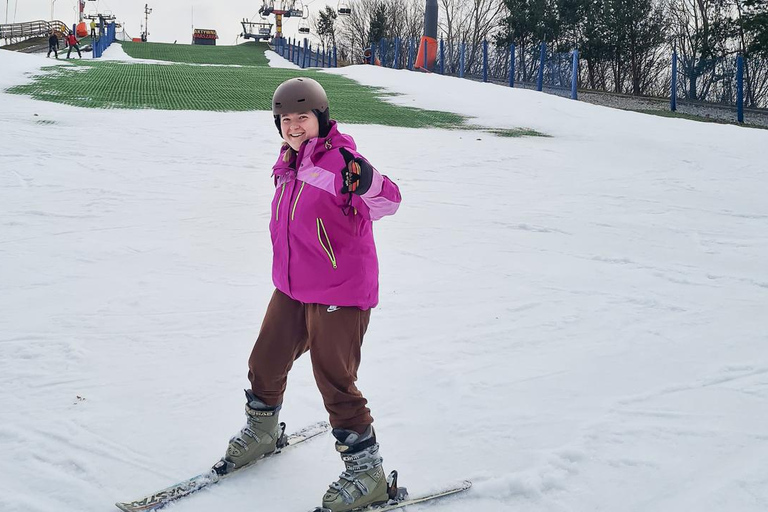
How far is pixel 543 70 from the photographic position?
726 inches

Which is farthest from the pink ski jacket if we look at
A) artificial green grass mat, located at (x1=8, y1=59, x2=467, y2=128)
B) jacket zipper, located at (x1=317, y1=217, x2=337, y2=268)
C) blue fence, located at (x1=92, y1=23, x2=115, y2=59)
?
blue fence, located at (x1=92, y1=23, x2=115, y2=59)

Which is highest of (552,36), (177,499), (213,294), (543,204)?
(552,36)

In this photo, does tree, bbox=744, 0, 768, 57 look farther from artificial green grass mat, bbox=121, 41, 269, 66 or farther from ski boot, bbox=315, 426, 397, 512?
artificial green grass mat, bbox=121, 41, 269, 66

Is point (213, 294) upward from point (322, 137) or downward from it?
downward

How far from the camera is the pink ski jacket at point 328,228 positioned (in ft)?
6.89

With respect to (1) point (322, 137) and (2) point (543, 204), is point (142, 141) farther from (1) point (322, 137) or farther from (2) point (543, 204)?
(1) point (322, 137)

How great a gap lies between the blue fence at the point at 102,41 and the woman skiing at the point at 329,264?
28.4 m

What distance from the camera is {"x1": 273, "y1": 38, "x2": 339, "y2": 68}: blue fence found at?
31.6m

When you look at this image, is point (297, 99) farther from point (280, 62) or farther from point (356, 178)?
point (280, 62)

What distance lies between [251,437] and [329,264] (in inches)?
26.7

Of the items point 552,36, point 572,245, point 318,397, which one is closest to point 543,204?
point 572,245

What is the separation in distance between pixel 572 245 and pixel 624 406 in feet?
8.31

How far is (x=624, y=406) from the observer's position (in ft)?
9.52

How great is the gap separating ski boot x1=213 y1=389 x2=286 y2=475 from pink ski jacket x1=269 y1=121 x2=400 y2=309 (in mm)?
426
